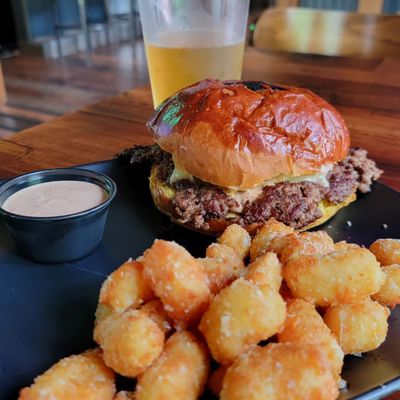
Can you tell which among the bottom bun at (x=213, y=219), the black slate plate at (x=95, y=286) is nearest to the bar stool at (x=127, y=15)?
the black slate plate at (x=95, y=286)

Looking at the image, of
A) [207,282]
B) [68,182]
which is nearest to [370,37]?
[68,182]

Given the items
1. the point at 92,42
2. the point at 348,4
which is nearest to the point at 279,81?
the point at 348,4

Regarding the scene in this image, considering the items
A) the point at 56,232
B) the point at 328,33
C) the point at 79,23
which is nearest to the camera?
the point at 56,232

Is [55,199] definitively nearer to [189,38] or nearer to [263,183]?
[263,183]

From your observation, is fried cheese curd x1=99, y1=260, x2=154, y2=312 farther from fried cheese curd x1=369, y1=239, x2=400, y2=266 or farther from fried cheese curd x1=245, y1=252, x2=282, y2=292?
fried cheese curd x1=369, y1=239, x2=400, y2=266

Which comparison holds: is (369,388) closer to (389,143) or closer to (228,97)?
(228,97)

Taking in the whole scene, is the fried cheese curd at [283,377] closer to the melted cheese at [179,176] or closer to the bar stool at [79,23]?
the melted cheese at [179,176]
